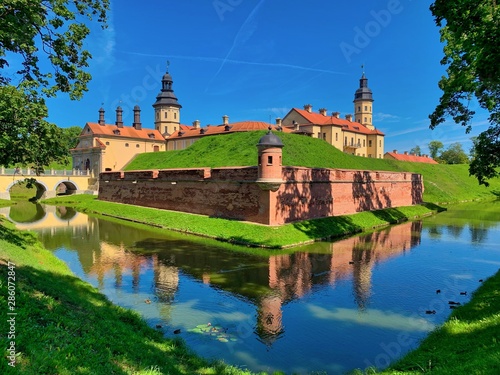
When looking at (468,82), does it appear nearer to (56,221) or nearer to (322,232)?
(322,232)

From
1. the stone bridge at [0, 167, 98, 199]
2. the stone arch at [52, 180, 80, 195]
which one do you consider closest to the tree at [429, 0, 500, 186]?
the stone bridge at [0, 167, 98, 199]

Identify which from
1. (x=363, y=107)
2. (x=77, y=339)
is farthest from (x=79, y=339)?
(x=363, y=107)

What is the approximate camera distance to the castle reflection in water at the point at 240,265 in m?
11.5

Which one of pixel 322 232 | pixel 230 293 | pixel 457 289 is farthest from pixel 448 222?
pixel 230 293

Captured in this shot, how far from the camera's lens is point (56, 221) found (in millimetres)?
28297

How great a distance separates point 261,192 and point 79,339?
51.1 ft

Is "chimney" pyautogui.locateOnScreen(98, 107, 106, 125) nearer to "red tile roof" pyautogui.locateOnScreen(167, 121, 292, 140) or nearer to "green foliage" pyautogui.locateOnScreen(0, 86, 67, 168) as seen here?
"red tile roof" pyautogui.locateOnScreen(167, 121, 292, 140)

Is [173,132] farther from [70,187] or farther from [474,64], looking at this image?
[474,64]

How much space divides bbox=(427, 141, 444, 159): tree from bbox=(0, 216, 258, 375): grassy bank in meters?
102

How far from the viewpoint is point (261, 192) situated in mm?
20625

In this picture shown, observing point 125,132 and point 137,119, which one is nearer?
point 125,132

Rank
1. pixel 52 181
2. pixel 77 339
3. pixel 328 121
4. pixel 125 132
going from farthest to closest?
pixel 328 121 < pixel 125 132 < pixel 52 181 < pixel 77 339

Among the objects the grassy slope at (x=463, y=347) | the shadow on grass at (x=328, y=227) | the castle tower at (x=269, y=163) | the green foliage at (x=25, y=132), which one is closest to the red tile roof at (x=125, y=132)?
the castle tower at (x=269, y=163)

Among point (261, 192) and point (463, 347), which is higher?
point (261, 192)
